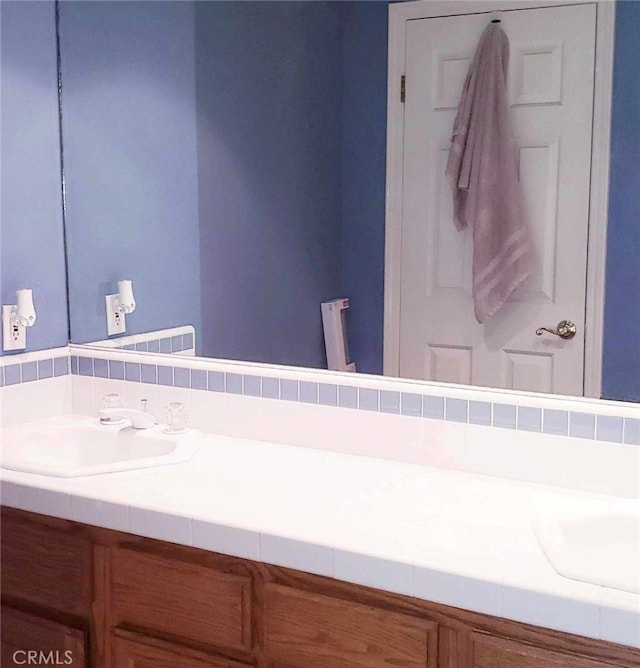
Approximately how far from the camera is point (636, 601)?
3.86 ft

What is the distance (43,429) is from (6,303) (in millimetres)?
328

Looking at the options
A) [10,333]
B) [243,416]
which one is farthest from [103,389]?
[243,416]

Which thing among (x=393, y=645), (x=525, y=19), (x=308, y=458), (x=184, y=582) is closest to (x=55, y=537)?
(x=184, y=582)

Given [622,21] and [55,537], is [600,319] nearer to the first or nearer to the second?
[622,21]

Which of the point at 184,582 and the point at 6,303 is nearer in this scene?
the point at 184,582

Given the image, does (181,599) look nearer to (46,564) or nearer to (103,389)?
(46,564)

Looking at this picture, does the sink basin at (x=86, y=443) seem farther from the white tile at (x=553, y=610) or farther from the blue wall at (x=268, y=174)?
the white tile at (x=553, y=610)

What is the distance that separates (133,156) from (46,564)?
42.0 inches

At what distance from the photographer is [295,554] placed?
4.67ft

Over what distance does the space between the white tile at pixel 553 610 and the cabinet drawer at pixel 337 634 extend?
0.50 ft

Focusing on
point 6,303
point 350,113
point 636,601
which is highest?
point 350,113

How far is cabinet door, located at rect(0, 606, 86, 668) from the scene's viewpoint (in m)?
1.73

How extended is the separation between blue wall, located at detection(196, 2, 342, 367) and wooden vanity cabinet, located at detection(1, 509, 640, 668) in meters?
0.60

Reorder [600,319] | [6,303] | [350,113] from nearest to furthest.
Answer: [600,319] < [350,113] < [6,303]
